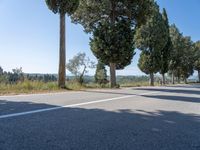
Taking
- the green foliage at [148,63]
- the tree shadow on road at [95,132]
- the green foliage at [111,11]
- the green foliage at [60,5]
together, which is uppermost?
the green foliage at [111,11]

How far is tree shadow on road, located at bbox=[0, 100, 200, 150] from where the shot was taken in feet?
12.9

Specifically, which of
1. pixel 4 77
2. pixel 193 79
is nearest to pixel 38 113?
pixel 4 77

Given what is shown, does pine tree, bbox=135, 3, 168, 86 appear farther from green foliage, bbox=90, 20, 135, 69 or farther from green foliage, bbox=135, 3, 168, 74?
green foliage, bbox=90, 20, 135, 69

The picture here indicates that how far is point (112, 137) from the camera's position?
445 cm

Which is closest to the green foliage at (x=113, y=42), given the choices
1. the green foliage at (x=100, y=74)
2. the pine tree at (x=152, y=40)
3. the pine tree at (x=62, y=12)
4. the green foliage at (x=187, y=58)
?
the pine tree at (x=62, y=12)

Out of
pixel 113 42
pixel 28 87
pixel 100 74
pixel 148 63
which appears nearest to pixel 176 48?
pixel 148 63

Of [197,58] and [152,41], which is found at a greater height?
[197,58]

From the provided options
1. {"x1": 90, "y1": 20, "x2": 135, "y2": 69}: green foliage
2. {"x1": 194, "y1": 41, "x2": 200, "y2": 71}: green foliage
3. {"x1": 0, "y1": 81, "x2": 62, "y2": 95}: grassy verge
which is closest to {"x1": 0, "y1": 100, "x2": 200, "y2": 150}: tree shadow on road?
{"x1": 0, "y1": 81, "x2": 62, "y2": 95}: grassy verge

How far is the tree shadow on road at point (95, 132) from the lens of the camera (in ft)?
12.9

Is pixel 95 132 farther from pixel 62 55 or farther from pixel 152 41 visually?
pixel 152 41

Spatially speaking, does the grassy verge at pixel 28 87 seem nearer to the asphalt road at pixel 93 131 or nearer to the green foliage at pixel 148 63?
the asphalt road at pixel 93 131

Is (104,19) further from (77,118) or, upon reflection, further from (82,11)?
(77,118)

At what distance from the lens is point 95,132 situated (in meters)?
4.75

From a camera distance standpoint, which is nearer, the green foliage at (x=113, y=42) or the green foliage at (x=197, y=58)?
the green foliage at (x=113, y=42)
